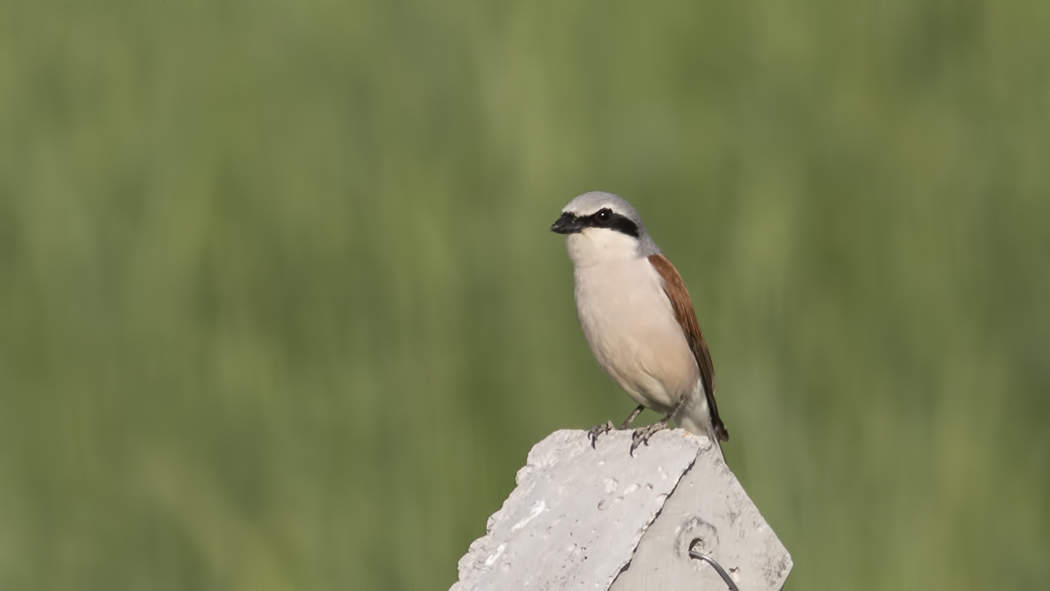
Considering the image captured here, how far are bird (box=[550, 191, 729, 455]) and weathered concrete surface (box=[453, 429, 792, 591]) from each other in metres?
0.89

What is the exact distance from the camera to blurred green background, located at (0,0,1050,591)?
5.62 metres

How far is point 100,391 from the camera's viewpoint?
592cm

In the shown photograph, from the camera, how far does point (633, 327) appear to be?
3887 mm

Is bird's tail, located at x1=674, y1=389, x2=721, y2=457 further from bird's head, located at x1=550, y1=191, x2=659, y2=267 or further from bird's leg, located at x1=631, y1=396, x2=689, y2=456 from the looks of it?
bird's head, located at x1=550, y1=191, x2=659, y2=267

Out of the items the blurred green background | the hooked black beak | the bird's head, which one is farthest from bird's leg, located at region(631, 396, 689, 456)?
the blurred green background

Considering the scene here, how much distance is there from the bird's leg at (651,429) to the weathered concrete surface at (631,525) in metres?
0.02

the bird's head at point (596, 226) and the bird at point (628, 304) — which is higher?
the bird's head at point (596, 226)

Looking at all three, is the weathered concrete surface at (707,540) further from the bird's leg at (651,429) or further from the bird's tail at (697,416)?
the bird's tail at (697,416)

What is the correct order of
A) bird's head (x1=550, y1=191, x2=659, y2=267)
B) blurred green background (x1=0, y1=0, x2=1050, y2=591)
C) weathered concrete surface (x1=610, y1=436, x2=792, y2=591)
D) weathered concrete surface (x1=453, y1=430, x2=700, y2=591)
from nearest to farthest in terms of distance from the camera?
weathered concrete surface (x1=453, y1=430, x2=700, y2=591)
weathered concrete surface (x1=610, y1=436, x2=792, y2=591)
bird's head (x1=550, y1=191, x2=659, y2=267)
blurred green background (x1=0, y1=0, x2=1050, y2=591)

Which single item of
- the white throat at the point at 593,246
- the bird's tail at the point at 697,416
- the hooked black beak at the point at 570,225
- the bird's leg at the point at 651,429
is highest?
the hooked black beak at the point at 570,225

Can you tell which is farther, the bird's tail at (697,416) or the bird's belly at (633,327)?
the bird's tail at (697,416)

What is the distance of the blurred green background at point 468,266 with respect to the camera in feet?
18.4

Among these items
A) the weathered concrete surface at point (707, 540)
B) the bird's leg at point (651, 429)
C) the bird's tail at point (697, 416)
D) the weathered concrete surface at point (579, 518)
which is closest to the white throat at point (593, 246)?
the bird's leg at point (651, 429)

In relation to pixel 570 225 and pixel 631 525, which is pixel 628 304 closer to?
pixel 570 225
